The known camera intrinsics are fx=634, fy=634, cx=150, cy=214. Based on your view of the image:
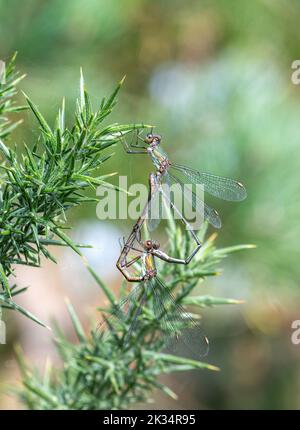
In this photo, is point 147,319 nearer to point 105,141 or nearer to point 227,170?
point 105,141

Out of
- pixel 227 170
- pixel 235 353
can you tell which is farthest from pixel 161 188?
pixel 235 353

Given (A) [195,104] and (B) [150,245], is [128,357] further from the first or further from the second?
(A) [195,104]

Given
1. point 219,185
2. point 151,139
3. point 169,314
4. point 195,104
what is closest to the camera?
point 169,314

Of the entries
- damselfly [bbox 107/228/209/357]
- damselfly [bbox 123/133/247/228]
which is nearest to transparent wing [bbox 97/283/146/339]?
damselfly [bbox 107/228/209/357]

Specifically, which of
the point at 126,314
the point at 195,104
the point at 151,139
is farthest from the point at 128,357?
the point at 195,104

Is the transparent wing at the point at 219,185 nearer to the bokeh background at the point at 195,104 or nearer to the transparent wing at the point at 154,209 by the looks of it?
the transparent wing at the point at 154,209

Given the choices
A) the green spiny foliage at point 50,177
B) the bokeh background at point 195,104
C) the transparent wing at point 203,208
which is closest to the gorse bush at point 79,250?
the green spiny foliage at point 50,177
